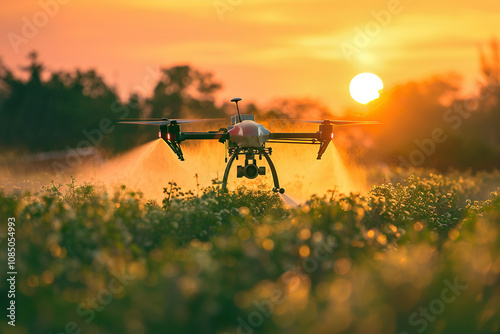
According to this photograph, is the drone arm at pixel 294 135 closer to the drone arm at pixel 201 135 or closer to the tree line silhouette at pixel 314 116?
the drone arm at pixel 201 135

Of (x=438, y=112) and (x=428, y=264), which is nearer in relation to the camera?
(x=428, y=264)

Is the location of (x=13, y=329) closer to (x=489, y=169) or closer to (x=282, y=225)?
(x=282, y=225)

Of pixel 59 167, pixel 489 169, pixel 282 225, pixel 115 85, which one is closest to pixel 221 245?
pixel 282 225

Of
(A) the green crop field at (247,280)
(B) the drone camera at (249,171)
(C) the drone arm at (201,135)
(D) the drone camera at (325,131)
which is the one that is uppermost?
(C) the drone arm at (201,135)

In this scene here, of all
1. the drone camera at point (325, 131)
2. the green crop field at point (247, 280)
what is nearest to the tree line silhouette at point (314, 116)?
the drone camera at point (325, 131)

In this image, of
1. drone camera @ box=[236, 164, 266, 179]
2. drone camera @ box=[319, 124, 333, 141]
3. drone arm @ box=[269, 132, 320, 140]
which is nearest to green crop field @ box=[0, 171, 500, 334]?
drone camera @ box=[236, 164, 266, 179]

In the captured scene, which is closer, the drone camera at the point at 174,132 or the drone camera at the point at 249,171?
the drone camera at the point at 249,171

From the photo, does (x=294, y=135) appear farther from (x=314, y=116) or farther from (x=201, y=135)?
(x=314, y=116)

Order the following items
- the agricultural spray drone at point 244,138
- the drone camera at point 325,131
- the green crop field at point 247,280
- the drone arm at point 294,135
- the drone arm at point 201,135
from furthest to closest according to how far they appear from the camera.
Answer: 1. the drone camera at point 325,131
2. the drone arm at point 294,135
3. the drone arm at point 201,135
4. the agricultural spray drone at point 244,138
5. the green crop field at point 247,280

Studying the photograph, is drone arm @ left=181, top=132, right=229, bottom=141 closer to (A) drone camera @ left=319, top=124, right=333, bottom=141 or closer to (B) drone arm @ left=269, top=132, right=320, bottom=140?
(B) drone arm @ left=269, top=132, right=320, bottom=140
